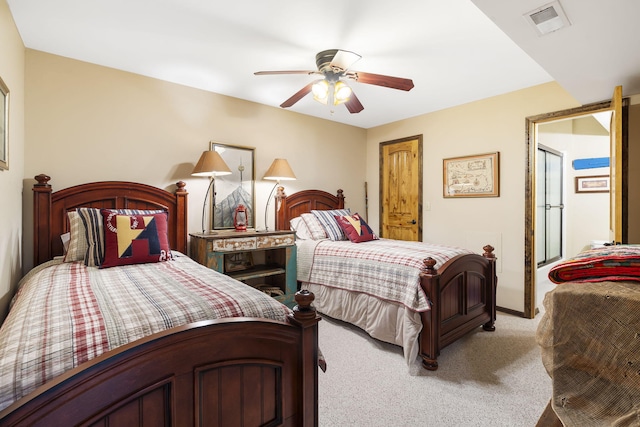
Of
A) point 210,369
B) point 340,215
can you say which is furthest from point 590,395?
point 340,215

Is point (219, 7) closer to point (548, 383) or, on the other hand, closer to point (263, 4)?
point (263, 4)

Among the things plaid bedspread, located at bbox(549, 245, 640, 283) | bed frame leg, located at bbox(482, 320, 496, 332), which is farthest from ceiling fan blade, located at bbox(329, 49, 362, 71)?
bed frame leg, located at bbox(482, 320, 496, 332)

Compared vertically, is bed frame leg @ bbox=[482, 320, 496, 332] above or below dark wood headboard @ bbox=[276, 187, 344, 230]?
below

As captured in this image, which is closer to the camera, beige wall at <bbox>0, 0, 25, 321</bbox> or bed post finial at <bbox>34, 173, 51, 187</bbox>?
beige wall at <bbox>0, 0, 25, 321</bbox>

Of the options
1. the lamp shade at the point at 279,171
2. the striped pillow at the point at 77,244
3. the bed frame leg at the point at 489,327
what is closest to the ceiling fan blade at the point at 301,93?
the lamp shade at the point at 279,171

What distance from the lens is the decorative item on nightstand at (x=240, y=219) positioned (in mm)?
3242

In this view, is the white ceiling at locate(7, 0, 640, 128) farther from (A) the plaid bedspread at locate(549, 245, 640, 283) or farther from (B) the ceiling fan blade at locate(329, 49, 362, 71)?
(A) the plaid bedspread at locate(549, 245, 640, 283)

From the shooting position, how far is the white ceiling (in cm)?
171

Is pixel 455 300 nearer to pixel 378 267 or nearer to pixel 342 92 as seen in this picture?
pixel 378 267

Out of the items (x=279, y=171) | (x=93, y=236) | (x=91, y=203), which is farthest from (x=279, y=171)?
(x=93, y=236)

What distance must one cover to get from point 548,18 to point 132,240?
2708mm

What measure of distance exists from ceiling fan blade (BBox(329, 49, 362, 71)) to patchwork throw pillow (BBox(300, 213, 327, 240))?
69.6 inches

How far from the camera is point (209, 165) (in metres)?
2.96

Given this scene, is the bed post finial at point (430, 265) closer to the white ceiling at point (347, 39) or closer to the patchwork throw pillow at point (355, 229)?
the patchwork throw pillow at point (355, 229)
